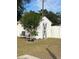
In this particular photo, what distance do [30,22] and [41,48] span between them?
0.28 metres

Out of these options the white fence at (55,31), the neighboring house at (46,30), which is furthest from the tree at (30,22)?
the white fence at (55,31)

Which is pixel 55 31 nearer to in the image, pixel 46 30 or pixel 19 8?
pixel 46 30

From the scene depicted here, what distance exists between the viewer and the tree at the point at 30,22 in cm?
194

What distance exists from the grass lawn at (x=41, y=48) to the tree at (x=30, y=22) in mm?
108

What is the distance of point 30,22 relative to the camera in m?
1.95

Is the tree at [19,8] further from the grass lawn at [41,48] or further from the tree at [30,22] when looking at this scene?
the grass lawn at [41,48]

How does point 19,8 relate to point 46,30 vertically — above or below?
above

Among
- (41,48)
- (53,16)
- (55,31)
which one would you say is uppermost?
(53,16)

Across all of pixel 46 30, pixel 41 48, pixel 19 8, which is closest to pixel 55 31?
pixel 46 30

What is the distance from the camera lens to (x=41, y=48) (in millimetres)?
1951

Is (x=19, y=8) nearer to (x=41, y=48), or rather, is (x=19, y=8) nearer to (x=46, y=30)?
(x=46, y=30)
